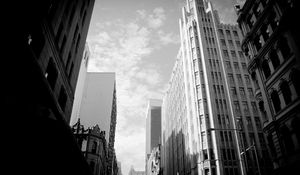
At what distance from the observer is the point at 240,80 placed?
182 ft

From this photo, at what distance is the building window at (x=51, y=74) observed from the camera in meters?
17.0

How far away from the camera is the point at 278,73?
→ 747 inches

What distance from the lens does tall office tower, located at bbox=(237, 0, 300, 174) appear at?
16.6 m

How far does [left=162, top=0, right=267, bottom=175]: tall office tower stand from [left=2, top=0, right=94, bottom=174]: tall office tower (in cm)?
3195

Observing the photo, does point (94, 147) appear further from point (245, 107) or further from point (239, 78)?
point (239, 78)

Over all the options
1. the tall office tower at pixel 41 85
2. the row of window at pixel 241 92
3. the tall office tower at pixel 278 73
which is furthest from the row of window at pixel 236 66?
the tall office tower at pixel 41 85

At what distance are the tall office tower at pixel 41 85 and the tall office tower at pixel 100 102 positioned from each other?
2343 inches

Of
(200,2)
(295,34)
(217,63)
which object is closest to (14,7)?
(295,34)

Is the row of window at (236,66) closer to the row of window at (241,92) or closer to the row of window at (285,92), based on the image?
the row of window at (241,92)

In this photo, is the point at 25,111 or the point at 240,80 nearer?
the point at 25,111

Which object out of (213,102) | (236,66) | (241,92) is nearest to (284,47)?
(213,102)

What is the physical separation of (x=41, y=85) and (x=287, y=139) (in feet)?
64.4

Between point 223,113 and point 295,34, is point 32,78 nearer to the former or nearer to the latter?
point 295,34

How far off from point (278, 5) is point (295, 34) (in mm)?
4143
